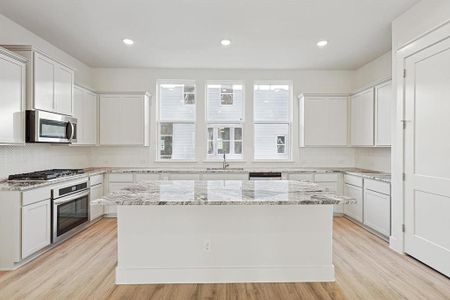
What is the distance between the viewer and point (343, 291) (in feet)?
8.09

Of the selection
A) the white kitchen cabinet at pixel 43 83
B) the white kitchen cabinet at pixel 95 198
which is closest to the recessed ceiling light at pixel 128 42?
the white kitchen cabinet at pixel 43 83

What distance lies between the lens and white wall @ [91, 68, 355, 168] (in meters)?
5.58

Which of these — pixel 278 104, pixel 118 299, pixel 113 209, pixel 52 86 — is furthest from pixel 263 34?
pixel 113 209

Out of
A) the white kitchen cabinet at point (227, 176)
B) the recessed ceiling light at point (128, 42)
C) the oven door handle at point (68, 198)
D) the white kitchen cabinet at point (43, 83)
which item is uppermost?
the recessed ceiling light at point (128, 42)

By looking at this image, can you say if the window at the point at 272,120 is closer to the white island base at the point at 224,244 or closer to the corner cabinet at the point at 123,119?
the corner cabinet at the point at 123,119

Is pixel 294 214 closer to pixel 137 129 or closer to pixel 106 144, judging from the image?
pixel 137 129

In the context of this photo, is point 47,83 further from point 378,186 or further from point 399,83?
point 378,186

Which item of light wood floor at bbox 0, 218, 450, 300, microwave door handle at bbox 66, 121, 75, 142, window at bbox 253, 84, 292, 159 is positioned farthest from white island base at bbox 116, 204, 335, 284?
window at bbox 253, 84, 292, 159

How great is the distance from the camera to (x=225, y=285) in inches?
101

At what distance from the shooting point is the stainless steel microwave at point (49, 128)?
3.33m

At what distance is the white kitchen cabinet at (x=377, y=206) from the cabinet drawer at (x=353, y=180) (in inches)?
7.0

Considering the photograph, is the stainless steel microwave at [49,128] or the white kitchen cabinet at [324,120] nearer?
the stainless steel microwave at [49,128]

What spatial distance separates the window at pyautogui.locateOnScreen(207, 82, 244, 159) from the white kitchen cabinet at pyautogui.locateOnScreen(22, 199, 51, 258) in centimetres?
304

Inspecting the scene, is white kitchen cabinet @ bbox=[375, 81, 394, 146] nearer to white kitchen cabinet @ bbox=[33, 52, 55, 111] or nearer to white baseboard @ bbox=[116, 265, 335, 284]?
white baseboard @ bbox=[116, 265, 335, 284]
